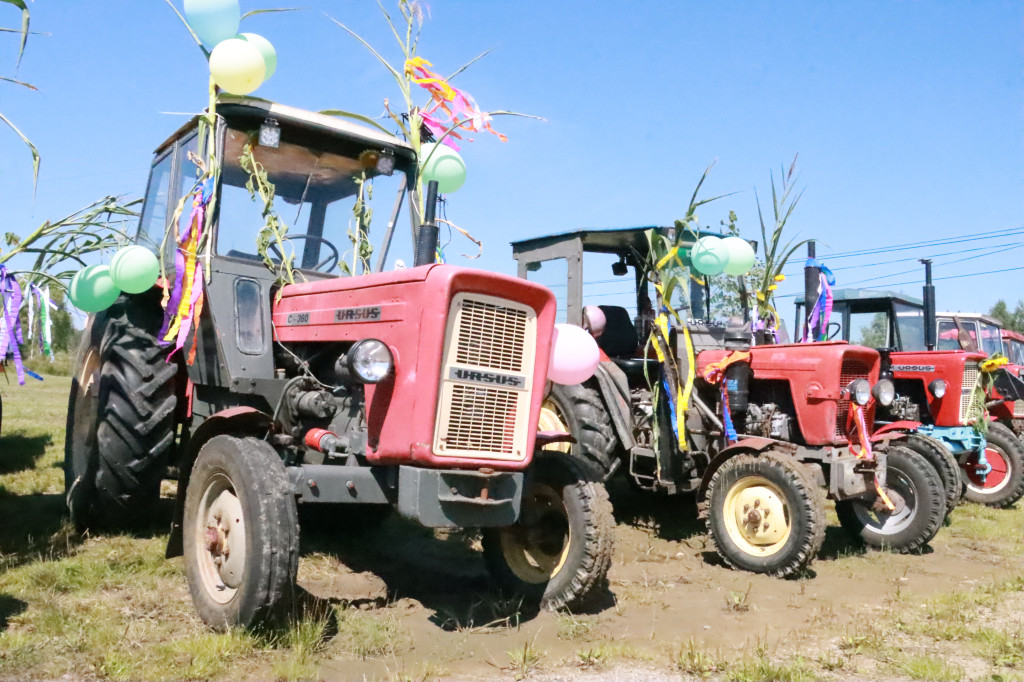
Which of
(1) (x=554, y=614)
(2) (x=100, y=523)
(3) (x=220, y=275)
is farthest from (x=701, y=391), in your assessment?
(2) (x=100, y=523)

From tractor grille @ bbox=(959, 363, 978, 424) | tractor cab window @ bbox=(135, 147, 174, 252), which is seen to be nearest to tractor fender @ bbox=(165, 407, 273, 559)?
tractor cab window @ bbox=(135, 147, 174, 252)

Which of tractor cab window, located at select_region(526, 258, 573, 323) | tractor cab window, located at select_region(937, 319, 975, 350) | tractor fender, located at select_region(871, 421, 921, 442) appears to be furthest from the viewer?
tractor cab window, located at select_region(937, 319, 975, 350)

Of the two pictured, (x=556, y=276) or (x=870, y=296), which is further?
(x=870, y=296)

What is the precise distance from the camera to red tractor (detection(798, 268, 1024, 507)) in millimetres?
7902

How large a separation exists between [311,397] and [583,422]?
7.97 feet

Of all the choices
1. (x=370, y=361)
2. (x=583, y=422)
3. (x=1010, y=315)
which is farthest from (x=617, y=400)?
(x=1010, y=315)

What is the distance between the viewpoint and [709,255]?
20.3ft

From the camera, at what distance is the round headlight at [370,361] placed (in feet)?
10.9

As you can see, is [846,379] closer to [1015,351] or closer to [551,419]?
[551,419]

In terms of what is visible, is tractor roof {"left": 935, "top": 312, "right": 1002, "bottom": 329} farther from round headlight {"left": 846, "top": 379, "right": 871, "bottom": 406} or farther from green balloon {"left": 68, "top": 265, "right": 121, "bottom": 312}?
green balloon {"left": 68, "top": 265, "right": 121, "bottom": 312}

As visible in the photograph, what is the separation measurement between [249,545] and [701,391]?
3.73 meters

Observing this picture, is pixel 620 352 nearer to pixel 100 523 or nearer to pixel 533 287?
pixel 533 287

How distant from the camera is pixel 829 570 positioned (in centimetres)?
526

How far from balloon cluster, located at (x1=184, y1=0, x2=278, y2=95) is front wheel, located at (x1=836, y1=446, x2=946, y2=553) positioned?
4.91 metres
